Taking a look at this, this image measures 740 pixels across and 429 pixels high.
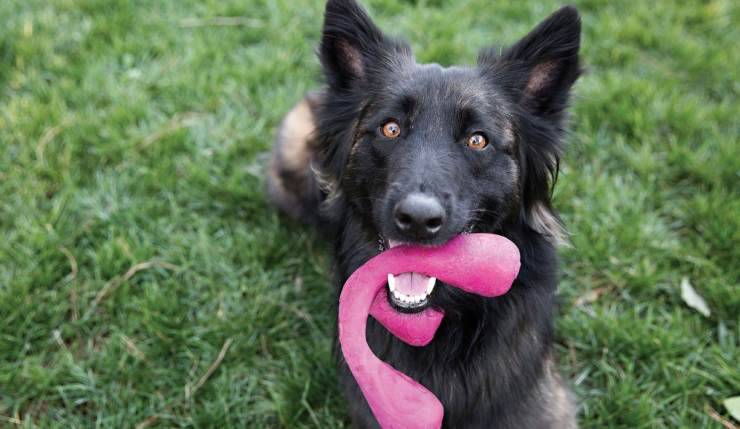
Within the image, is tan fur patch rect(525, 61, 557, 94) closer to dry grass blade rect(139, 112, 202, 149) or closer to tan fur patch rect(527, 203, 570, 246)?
tan fur patch rect(527, 203, 570, 246)

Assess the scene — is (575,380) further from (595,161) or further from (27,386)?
(27,386)

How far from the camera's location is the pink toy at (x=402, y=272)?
2.44 m

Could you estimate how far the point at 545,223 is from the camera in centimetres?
306

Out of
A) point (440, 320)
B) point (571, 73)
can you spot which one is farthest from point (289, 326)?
point (571, 73)

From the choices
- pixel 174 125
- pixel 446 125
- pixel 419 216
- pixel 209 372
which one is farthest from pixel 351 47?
pixel 174 125

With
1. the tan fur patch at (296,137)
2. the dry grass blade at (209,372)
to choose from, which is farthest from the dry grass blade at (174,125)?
the dry grass blade at (209,372)

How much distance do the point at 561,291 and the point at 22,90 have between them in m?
4.14

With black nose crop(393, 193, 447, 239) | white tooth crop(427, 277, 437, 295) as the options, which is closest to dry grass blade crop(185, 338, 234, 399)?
white tooth crop(427, 277, 437, 295)

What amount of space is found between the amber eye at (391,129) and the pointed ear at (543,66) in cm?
53

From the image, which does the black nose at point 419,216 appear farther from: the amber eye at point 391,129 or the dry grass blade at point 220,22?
the dry grass blade at point 220,22

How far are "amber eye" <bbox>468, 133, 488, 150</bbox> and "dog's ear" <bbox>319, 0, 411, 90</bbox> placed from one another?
1.92ft

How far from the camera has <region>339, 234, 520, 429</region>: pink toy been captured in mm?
2441

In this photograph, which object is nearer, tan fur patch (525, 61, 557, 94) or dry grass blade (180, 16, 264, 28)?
tan fur patch (525, 61, 557, 94)

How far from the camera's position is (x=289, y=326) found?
3.89m
